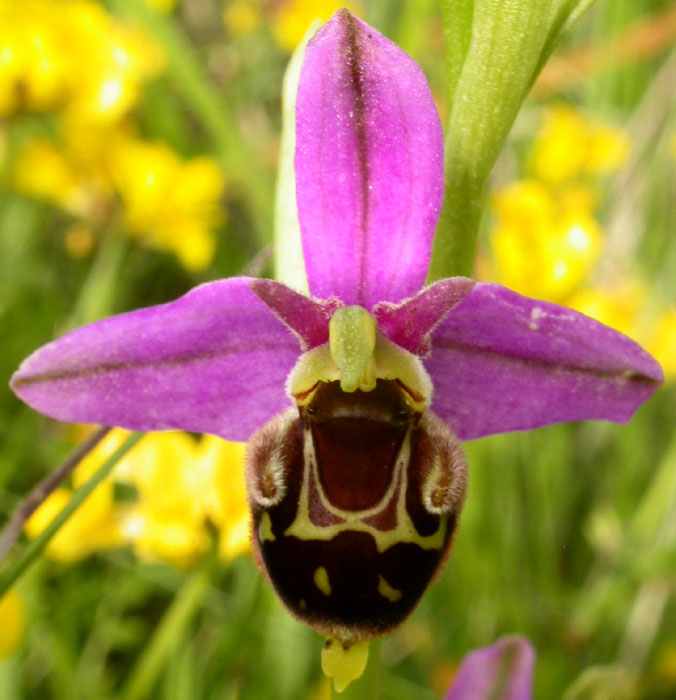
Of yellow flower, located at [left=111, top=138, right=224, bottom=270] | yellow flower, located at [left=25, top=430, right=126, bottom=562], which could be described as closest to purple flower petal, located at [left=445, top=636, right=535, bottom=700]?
yellow flower, located at [left=25, top=430, right=126, bottom=562]

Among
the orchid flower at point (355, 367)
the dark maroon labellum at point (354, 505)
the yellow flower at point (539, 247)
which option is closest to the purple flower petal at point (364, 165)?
the orchid flower at point (355, 367)

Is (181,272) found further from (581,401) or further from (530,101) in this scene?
(581,401)

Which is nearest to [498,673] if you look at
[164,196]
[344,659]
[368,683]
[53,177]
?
[368,683]

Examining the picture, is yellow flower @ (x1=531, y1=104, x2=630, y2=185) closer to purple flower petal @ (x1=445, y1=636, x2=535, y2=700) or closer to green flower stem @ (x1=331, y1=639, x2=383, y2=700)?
purple flower petal @ (x1=445, y1=636, x2=535, y2=700)

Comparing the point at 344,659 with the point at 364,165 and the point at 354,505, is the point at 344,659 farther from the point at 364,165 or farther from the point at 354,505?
the point at 364,165

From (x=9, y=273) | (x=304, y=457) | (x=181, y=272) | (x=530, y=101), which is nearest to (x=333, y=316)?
(x=304, y=457)

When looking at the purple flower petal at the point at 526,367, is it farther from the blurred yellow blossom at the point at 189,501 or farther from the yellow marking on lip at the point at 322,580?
the blurred yellow blossom at the point at 189,501
